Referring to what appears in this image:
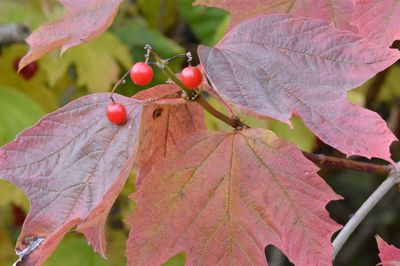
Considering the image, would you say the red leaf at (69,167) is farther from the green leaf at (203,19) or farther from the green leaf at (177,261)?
the green leaf at (203,19)

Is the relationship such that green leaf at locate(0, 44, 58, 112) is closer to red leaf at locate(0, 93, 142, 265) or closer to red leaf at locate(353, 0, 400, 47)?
red leaf at locate(0, 93, 142, 265)

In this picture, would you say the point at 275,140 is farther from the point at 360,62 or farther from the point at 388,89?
the point at 388,89

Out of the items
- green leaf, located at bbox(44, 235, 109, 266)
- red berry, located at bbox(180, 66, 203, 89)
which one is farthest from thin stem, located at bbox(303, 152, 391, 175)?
green leaf, located at bbox(44, 235, 109, 266)

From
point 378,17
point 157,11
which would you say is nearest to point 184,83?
point 378,17

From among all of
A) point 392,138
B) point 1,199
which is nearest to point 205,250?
point 392,138

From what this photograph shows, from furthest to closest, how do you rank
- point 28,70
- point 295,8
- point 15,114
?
point 28,70 → point 15,114 → point 295,8

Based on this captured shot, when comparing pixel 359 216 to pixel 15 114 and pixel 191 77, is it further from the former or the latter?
pixel 15 114
